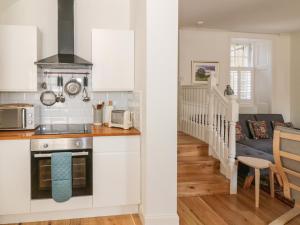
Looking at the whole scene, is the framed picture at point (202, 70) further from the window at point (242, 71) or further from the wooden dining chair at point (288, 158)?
the wooden dining chair at point (288, 158)

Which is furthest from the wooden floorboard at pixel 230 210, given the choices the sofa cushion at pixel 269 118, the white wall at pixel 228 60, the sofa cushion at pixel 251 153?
the white wall at pixel 228 60

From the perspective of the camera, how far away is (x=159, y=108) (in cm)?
268

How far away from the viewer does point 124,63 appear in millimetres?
3289

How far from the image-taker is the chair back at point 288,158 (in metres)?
2.29

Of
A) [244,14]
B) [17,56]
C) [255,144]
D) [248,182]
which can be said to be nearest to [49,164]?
[17,56]

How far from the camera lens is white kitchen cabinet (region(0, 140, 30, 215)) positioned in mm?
2738

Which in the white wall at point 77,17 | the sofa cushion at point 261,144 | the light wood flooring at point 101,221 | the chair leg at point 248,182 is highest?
the white wall at point 77,17

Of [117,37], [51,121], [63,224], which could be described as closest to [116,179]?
[63,224]

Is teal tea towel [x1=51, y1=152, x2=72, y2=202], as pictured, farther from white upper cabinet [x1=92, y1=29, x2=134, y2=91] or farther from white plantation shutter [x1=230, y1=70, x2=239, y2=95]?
white plantation shutter [x1=230, y1=70, x2=239, y2=95]

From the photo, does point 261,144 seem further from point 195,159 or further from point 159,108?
point 159,108

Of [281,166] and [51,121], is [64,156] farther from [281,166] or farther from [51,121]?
[281,166]

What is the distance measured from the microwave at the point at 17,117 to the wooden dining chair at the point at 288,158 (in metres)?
2.41

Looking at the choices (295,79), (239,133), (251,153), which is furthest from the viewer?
(295,79)

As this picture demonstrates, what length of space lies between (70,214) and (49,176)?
0.46 m
